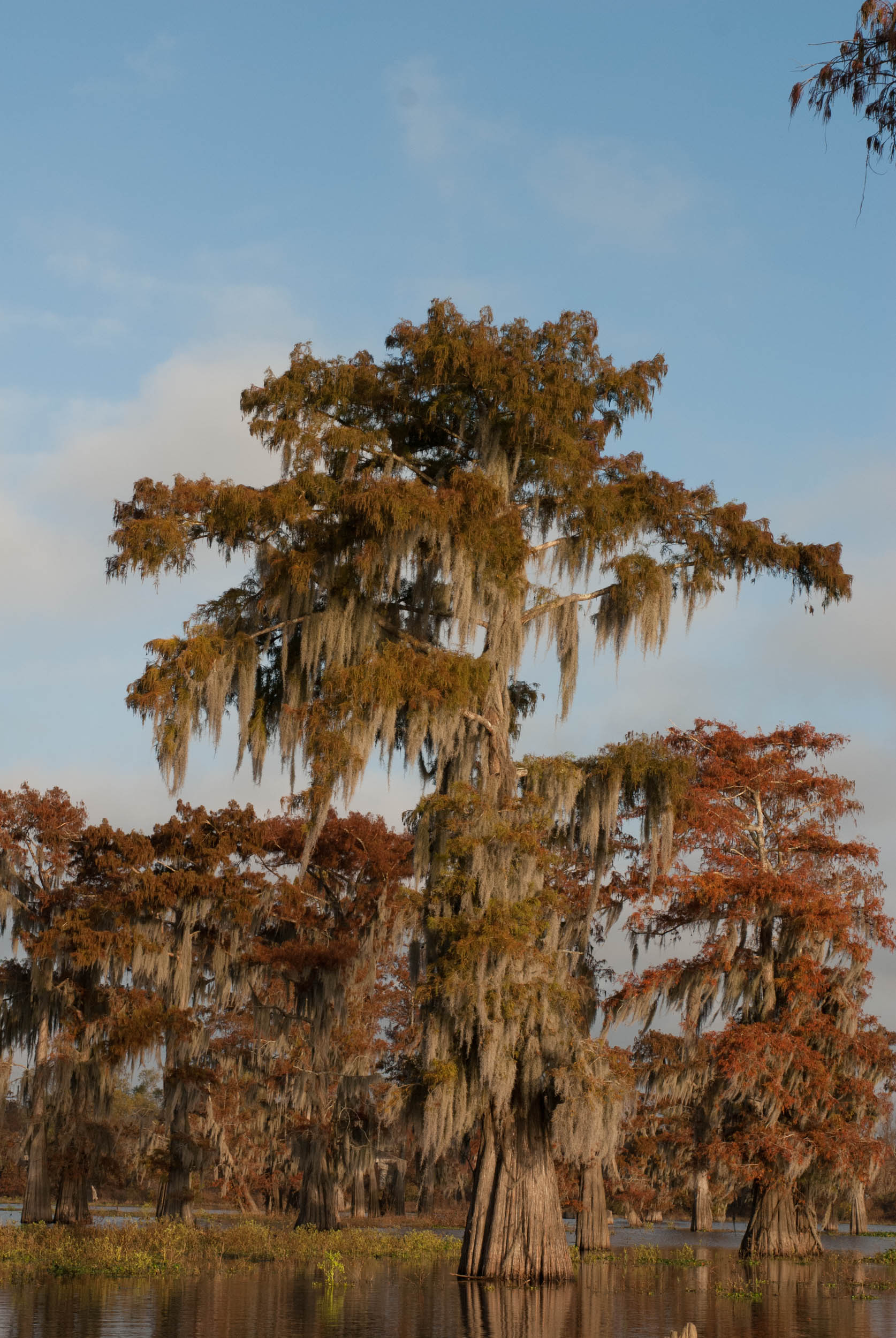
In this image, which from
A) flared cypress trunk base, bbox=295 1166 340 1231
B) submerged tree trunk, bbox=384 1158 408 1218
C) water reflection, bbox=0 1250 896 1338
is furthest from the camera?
submerged tree trunk, bbox=384 1158 408 1218

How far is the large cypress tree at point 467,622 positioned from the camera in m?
18.9

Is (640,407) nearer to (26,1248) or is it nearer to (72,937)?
(72,937)

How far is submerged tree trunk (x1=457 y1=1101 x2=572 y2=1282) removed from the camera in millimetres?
19047

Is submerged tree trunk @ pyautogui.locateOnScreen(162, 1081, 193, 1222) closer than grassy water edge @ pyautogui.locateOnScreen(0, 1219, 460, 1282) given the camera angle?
No

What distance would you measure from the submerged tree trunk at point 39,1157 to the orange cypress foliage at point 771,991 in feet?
43.5

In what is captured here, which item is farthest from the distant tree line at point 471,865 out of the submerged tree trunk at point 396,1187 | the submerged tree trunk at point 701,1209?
the submerged tree trunk at point 701,1209

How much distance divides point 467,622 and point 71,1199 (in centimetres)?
1728

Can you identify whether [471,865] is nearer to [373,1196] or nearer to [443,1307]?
[443,1307]

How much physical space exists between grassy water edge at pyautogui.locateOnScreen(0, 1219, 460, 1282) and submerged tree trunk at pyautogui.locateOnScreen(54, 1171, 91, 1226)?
1538mm

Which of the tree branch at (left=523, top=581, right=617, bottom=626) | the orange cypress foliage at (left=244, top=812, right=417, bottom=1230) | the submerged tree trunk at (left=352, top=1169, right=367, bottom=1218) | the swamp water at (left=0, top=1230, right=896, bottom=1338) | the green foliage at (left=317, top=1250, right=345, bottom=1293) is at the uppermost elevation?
the tree branch at (left=523, top=581, right=617, bottom=626)

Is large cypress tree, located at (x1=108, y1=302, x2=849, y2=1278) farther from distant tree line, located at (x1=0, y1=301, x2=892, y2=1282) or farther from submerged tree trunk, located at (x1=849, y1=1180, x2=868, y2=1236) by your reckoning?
submerged tree trunk, located at (x1=849, y1=1180, x2=868, y2=1236)

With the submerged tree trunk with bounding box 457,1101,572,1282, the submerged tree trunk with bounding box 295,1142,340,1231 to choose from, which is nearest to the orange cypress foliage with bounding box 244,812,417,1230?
the submerged tree trunk with bounding box 295,1142,340,1231

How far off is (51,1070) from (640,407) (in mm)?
18939

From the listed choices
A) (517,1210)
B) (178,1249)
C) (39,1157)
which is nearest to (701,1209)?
(39,1157)
